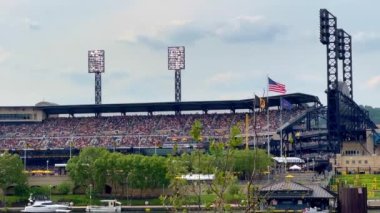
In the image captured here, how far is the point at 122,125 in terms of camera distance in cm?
17338

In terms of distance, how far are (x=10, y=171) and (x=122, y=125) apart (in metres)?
49.7

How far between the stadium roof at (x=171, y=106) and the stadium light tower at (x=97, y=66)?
653 centimetres

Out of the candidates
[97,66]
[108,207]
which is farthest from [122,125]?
[108,207]

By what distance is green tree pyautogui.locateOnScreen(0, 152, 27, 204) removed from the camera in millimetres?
125562

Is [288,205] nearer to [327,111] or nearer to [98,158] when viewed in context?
[98,158]

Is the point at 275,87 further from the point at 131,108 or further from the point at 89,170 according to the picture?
the point at 131,108

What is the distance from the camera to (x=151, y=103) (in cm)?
17412

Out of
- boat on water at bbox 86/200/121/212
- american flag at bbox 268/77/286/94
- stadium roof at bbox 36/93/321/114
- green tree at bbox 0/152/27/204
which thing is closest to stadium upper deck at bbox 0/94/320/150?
stadium roof at bbox 36/93/321/114

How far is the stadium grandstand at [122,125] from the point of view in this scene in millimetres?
160625

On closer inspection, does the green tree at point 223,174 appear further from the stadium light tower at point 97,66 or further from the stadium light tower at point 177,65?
the stadium light tower at point 97,66

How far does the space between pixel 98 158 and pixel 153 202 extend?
13224 mm

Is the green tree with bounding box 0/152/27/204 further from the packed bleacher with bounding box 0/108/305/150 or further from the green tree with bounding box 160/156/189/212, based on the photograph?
the green tree with bounding box 160/156/189/212

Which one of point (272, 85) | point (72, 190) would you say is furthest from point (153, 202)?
point (272, 85)

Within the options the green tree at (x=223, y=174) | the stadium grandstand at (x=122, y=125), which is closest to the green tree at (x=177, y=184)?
the green tree at (x=223, y=174)
